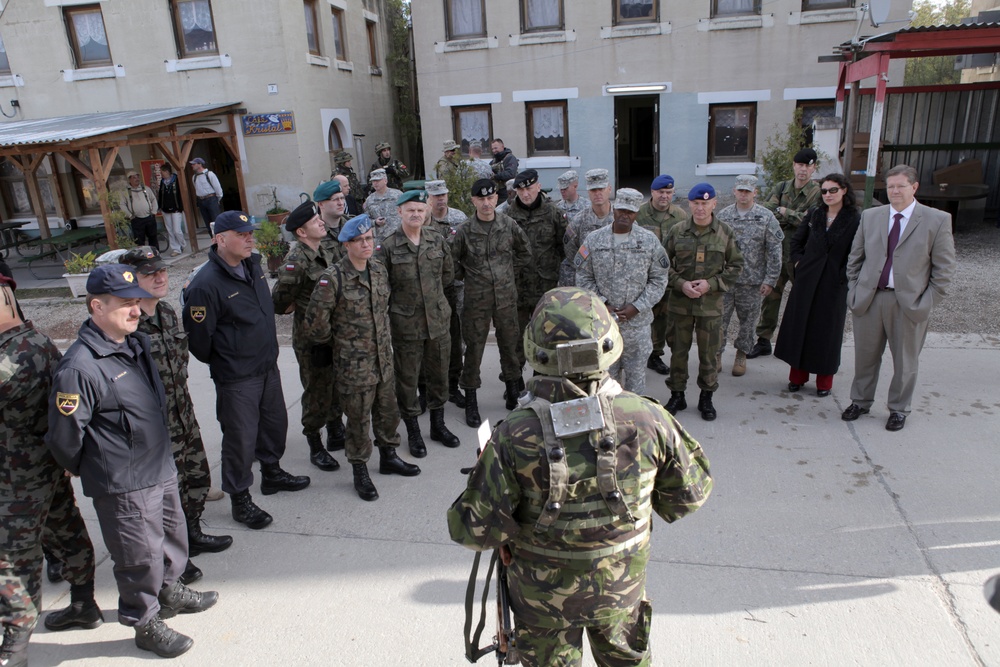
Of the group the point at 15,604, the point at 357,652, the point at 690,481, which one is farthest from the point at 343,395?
the point at 690,481

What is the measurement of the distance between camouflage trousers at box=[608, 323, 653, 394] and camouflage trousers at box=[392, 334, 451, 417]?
1.25 meters

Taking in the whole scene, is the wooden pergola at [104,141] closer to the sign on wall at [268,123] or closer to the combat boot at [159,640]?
the sign on wall at [268,123]

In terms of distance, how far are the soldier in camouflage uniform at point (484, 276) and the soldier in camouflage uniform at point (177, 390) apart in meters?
2.08

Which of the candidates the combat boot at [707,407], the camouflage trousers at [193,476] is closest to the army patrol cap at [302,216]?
the camouflage trousers at [193,476]

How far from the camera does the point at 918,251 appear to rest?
4.47 metres

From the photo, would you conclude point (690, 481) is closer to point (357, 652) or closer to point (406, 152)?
point (357, 652)

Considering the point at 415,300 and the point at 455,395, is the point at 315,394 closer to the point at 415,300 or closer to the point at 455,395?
the point at 415,300

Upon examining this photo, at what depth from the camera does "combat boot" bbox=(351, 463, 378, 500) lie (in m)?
4.29

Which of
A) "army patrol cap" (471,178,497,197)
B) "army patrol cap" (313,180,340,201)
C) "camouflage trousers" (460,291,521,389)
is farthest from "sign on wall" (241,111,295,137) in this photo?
"camouflage trousers" (460,291,521,389)

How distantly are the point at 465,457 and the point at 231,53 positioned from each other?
1173 centimetres

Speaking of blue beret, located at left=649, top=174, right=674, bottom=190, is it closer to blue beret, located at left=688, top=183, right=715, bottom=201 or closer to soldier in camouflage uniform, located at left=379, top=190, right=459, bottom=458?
blue beret, located at left=688, top=183, right=715, bottom=201

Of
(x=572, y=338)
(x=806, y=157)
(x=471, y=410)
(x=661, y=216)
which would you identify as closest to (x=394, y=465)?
(x=471, y=410)

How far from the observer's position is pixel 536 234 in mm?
5664

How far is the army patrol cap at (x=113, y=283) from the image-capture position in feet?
9.18
